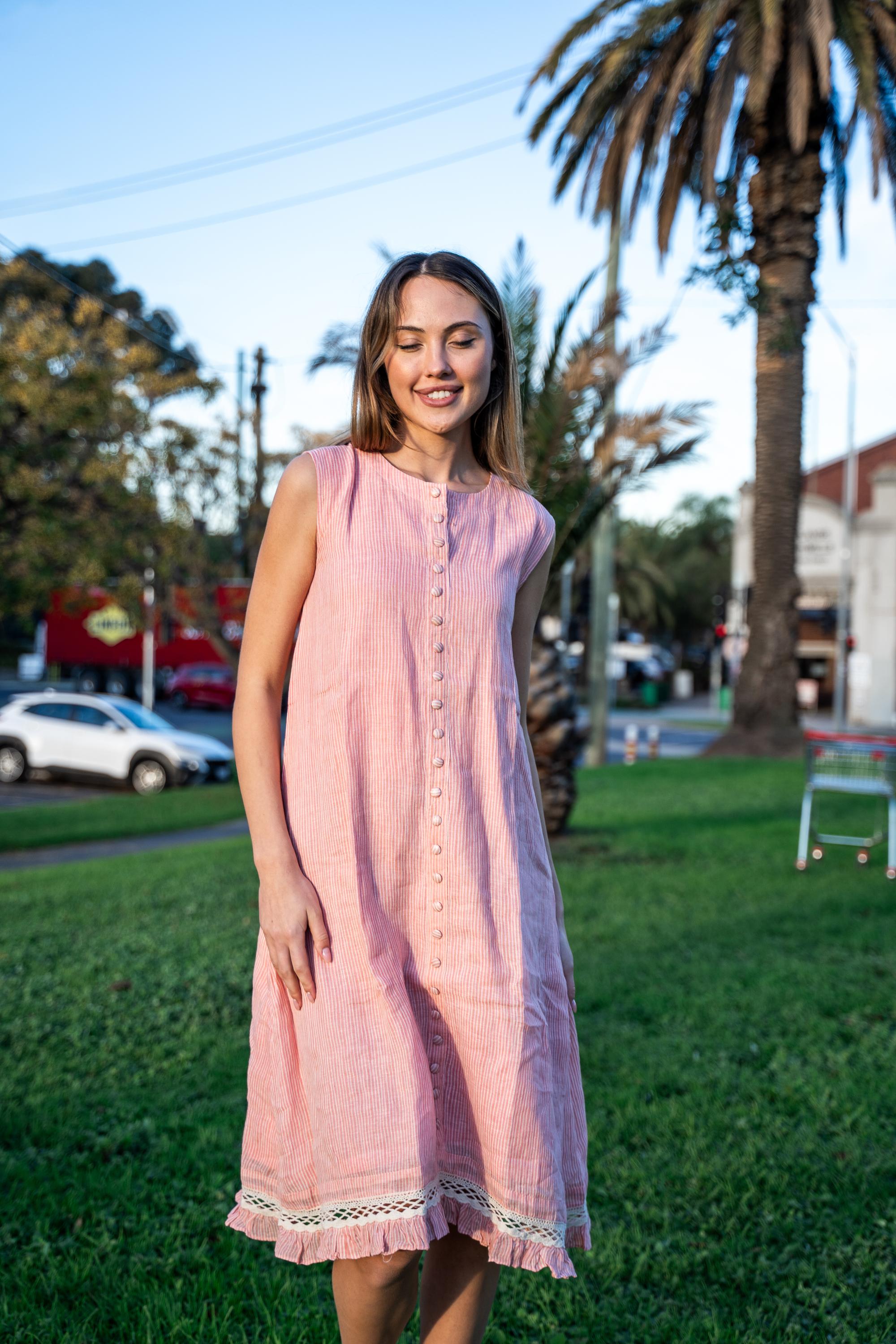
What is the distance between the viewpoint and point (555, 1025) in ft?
5.70

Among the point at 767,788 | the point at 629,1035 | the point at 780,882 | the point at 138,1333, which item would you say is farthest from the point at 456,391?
the point at 767,788

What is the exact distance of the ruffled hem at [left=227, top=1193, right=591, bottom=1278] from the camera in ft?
5.07

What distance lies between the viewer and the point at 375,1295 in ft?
5.36

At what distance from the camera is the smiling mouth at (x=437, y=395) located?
181 cm

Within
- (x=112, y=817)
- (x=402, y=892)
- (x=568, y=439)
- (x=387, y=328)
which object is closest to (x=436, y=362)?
(x=387, y=328)

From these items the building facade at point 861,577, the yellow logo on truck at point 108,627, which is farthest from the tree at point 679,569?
the yellow logo on truck at point 108,627

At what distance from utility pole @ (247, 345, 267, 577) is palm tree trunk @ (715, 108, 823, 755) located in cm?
849

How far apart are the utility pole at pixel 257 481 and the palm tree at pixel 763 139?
24.5 ft

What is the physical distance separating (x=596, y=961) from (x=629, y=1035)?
109cm

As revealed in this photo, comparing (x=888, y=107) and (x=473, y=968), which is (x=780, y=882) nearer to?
(x=473, y=968)

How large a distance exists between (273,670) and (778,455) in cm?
1506

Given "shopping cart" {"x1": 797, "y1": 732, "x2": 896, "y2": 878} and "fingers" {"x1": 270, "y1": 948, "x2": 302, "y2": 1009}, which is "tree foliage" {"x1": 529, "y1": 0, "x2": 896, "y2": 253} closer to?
"shopping cart" {"x1": 797, "y1": 732, "x2": 896, "y2": 878}

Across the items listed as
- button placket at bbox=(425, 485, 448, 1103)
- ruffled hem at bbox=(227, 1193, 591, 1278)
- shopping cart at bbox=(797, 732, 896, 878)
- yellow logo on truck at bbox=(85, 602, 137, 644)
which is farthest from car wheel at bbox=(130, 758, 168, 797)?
Answer: yellow logo on truck at bbox=(85, 602, 137, 644)

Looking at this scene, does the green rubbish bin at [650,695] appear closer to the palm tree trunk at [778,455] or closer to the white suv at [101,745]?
the palm tree trunk at [778,455]
